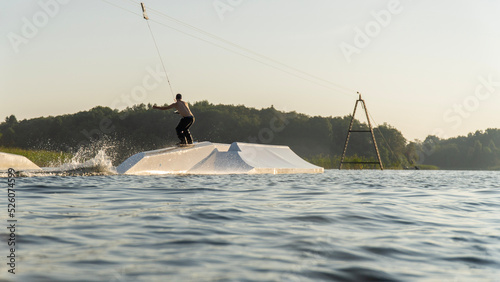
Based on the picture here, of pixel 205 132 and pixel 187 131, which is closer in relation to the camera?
pixel 187 131

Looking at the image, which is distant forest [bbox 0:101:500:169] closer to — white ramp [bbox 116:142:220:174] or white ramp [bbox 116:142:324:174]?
white ramp [bbox 116:142:324:174]

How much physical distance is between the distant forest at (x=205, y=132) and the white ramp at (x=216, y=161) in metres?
46.0

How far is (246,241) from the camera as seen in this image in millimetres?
4742

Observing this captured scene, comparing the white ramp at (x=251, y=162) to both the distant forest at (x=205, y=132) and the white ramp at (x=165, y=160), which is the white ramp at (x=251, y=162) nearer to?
the white ramp at (x=165, y=160)

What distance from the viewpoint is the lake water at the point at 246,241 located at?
357 centimetres

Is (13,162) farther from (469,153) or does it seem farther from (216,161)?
(469,153)

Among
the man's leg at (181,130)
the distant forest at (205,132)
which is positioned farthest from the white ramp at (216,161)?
the distant forest at (205,132)

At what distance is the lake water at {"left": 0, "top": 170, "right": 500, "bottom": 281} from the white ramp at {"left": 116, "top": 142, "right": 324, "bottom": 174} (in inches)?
387

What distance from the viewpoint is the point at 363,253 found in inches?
171

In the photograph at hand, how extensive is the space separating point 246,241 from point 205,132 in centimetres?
7390

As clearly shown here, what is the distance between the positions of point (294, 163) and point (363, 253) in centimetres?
2460

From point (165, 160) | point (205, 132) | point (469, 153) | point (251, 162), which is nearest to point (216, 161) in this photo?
point (251, 162)

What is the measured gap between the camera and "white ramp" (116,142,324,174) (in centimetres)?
1823

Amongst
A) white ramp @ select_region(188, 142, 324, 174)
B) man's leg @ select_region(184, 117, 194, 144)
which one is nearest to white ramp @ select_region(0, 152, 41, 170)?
man's leg @ select_region(184, 117, 194, 144)
